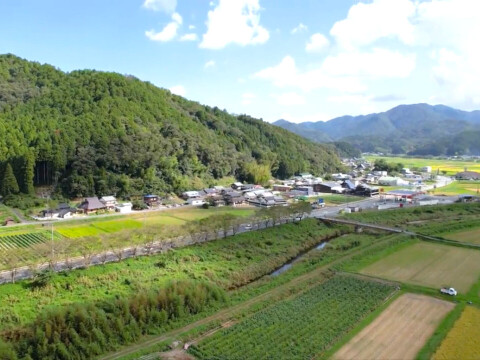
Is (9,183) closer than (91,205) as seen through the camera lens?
No

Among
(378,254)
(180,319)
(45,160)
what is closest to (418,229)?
(378,254)

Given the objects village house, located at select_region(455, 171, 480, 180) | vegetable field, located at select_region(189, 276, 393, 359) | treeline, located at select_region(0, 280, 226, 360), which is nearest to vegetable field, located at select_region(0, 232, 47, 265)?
treeline, located at select_region(0, 280, 226, 360)

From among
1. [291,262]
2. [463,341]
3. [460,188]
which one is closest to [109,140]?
[291,262]

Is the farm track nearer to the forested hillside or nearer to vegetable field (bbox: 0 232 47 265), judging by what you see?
vegetable field (bbox: 0 232 47 265)

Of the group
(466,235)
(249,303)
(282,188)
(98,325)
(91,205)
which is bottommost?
(249,303)

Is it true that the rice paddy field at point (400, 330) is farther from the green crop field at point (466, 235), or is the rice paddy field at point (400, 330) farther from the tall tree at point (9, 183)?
the tall tree at point (9, 183)

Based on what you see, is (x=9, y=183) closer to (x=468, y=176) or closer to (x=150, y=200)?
(x=150, y=200)

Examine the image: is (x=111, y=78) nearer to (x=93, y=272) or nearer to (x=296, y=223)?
(x=296, y=223)
